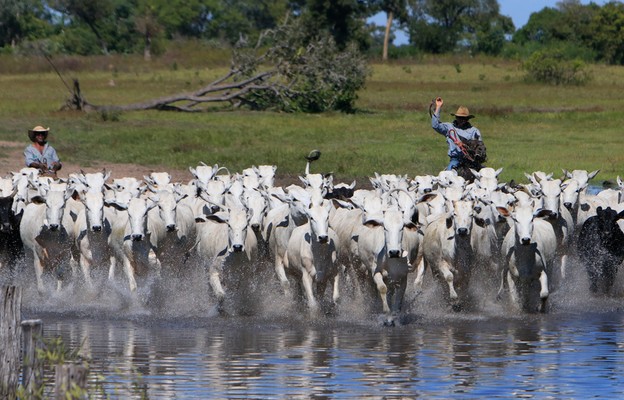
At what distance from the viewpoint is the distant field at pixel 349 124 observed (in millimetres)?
32375

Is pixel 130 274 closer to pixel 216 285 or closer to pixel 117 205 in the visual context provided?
pixel 117 205

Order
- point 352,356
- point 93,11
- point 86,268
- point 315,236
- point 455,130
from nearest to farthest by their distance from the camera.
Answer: point 352,356
point 315,236
point 86,268
point 455,130
point 93,11

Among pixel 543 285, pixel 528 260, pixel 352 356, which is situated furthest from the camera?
pixel 528 260

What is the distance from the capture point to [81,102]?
44.1 m

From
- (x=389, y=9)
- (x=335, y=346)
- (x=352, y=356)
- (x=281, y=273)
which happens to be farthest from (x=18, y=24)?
(x=352, y=356)

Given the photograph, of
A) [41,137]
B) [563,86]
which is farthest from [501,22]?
[41,137]

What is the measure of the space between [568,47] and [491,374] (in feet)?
227

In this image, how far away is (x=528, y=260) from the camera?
16062 mm

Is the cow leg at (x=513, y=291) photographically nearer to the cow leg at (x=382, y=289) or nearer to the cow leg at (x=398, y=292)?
the cow leg at (x=398, y=292)

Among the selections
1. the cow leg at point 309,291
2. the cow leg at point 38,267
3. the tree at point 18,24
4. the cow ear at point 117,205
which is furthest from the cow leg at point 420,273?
the tree at point 18,24

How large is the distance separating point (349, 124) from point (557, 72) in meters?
21.0

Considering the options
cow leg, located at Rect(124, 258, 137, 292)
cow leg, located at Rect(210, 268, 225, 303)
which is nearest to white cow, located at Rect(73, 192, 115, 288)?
cow leg, located at Rect(124, 258, 137, 292)

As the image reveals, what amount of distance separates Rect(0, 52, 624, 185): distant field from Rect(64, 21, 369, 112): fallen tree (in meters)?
1.02

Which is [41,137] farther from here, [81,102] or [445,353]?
[81,102]
